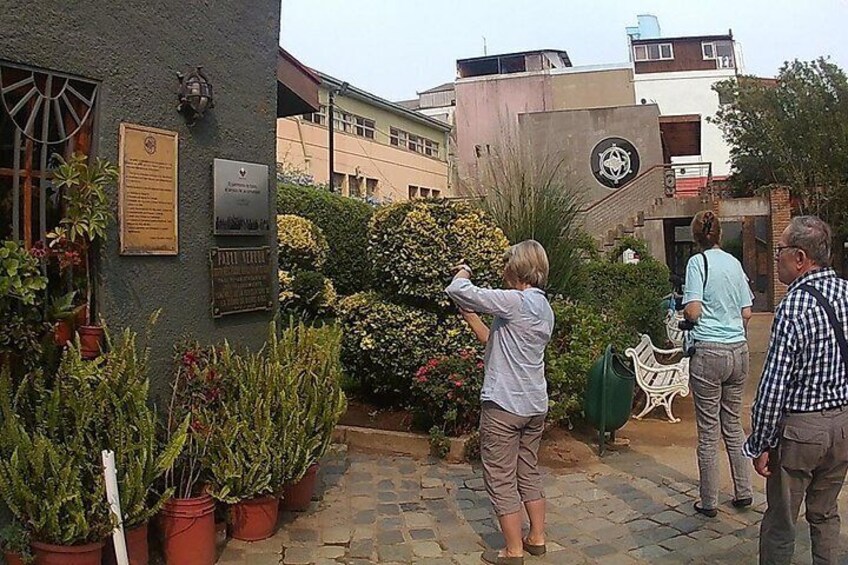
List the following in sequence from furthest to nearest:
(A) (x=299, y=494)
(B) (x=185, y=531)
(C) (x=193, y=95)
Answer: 1. (A) (x=299, y=494)
2. (C) (x=193, y=95)
3. (B) (x=185, y=531)

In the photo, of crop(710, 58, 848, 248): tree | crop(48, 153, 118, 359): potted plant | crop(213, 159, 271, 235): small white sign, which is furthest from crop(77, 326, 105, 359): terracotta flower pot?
crop(710, 58, 848, 248): tree

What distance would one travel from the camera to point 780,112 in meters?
23.3

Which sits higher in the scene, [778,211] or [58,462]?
Result: [778,211]

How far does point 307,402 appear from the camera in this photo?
4297mm

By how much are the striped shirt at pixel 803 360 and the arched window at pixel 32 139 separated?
3323mm

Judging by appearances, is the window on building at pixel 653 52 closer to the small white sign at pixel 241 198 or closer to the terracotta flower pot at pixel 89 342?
the small white sign at pixel 241 198

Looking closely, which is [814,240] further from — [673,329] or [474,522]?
[673,329]

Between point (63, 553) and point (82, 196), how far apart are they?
1.57 meters

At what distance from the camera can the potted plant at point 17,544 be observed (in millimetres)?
3307

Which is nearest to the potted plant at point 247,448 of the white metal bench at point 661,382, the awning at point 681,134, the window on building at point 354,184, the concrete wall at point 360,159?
the white metal bench at point 661,382

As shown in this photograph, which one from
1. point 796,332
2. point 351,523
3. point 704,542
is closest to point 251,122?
point 351,523

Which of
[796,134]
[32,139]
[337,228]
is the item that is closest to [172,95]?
[32,139]

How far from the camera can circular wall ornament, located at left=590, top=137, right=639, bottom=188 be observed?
2269cm

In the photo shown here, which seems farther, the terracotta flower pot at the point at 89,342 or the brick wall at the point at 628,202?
the brick wall at the point at 628,202
